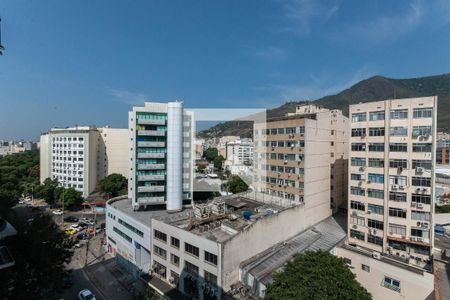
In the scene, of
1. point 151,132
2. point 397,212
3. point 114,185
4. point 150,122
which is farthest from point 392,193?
point 114,185

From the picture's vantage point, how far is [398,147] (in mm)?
17703

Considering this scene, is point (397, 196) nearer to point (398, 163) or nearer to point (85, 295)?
point (398, 163)

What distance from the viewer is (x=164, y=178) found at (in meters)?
25.3

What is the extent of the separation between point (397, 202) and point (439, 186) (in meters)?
34.6

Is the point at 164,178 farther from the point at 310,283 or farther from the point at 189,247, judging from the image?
the point at 310,283

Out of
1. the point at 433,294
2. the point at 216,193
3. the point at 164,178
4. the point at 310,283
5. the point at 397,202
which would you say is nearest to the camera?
the point at 310,283

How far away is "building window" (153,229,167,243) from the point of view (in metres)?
17.6

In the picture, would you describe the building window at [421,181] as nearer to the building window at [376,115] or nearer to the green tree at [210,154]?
the building window at [376,115]

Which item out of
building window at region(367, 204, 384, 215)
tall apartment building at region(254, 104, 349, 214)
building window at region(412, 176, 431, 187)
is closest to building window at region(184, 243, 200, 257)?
tall apartment building at region(254, 104, 349, 214)

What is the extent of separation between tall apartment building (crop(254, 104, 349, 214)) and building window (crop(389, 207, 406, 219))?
6547mm

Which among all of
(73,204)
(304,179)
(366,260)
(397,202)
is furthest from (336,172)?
(73,204)

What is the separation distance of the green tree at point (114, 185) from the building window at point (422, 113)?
135ft

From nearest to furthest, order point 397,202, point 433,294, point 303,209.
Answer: point 433,294, point 397,202, point 303,209

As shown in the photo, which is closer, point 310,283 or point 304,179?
point 310,283
